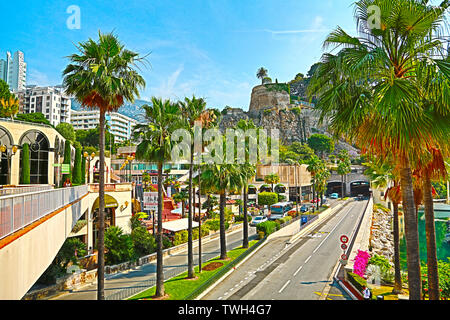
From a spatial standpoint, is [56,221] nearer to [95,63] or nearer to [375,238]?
[95,63]

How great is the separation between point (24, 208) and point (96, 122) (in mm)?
177721

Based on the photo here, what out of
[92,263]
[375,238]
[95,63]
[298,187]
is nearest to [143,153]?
[95,63]

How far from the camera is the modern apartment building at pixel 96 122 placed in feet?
525

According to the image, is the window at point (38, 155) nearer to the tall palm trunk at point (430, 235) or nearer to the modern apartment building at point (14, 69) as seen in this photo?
the tall palm trunk at point (430, 235)

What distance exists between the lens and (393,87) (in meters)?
6.79

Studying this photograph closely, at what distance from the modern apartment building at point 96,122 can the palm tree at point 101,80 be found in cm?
14458

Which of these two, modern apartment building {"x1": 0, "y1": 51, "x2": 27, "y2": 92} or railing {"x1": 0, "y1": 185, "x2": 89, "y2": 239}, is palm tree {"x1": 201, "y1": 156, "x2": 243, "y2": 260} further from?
modern apartment building {"x1": 0, "y1": 51, "x2": 27, "y2": 92}

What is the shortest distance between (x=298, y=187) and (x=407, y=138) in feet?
252

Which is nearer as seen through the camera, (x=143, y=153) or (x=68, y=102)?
(x=143, y=153)

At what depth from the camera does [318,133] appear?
158375 mm

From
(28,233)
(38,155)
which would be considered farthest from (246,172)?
(38,155)

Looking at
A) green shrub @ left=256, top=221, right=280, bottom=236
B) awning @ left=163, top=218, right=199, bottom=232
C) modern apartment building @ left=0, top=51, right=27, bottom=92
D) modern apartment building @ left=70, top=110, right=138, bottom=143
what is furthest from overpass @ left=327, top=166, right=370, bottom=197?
modern apartment building @ left=0, top=51, right=27, bottom=92

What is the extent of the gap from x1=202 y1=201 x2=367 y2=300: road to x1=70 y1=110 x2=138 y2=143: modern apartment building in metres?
137

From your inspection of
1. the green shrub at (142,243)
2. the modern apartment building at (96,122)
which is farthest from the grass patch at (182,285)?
the modern apartment building at (96,122)
